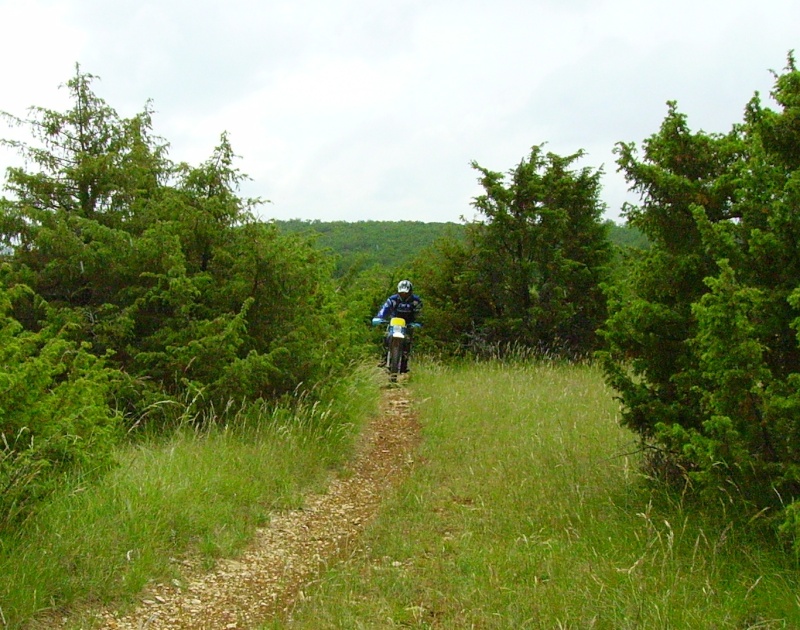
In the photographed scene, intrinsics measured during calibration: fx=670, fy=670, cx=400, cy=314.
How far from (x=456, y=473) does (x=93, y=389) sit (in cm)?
348

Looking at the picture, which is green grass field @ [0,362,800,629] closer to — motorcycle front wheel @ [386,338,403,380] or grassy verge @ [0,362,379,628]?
grassy verge @ [0,362,379,628]

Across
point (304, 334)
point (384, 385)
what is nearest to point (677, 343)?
point (304, 334)

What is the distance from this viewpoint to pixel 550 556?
4.35 m

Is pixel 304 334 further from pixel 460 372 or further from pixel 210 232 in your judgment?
pixel 460 372

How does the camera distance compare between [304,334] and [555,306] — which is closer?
[304,334]

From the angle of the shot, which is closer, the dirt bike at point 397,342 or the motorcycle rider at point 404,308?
the dirt bike at point 397,342

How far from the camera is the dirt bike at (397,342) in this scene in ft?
38.4

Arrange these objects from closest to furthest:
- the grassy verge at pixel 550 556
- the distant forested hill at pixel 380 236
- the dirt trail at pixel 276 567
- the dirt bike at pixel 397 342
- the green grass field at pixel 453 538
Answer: the grassy verge at pixel 550 556, the green grass field at pixel 453 538, the dirt trail at pixel 276 567, the dirt bike at pixel 397 342, the distant forested hill at pixel 380 236

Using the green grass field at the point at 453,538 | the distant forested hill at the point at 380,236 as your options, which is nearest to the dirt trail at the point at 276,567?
the green grass field at the point at 453,538

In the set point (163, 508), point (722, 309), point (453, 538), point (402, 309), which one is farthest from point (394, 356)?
point (722, 309)

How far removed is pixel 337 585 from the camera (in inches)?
170

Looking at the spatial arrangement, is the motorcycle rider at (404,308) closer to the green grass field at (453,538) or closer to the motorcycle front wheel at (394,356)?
the motorcycle front wheel at (394,356)

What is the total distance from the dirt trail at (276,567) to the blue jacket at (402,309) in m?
4.61

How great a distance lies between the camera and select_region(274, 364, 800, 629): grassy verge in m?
3.57
